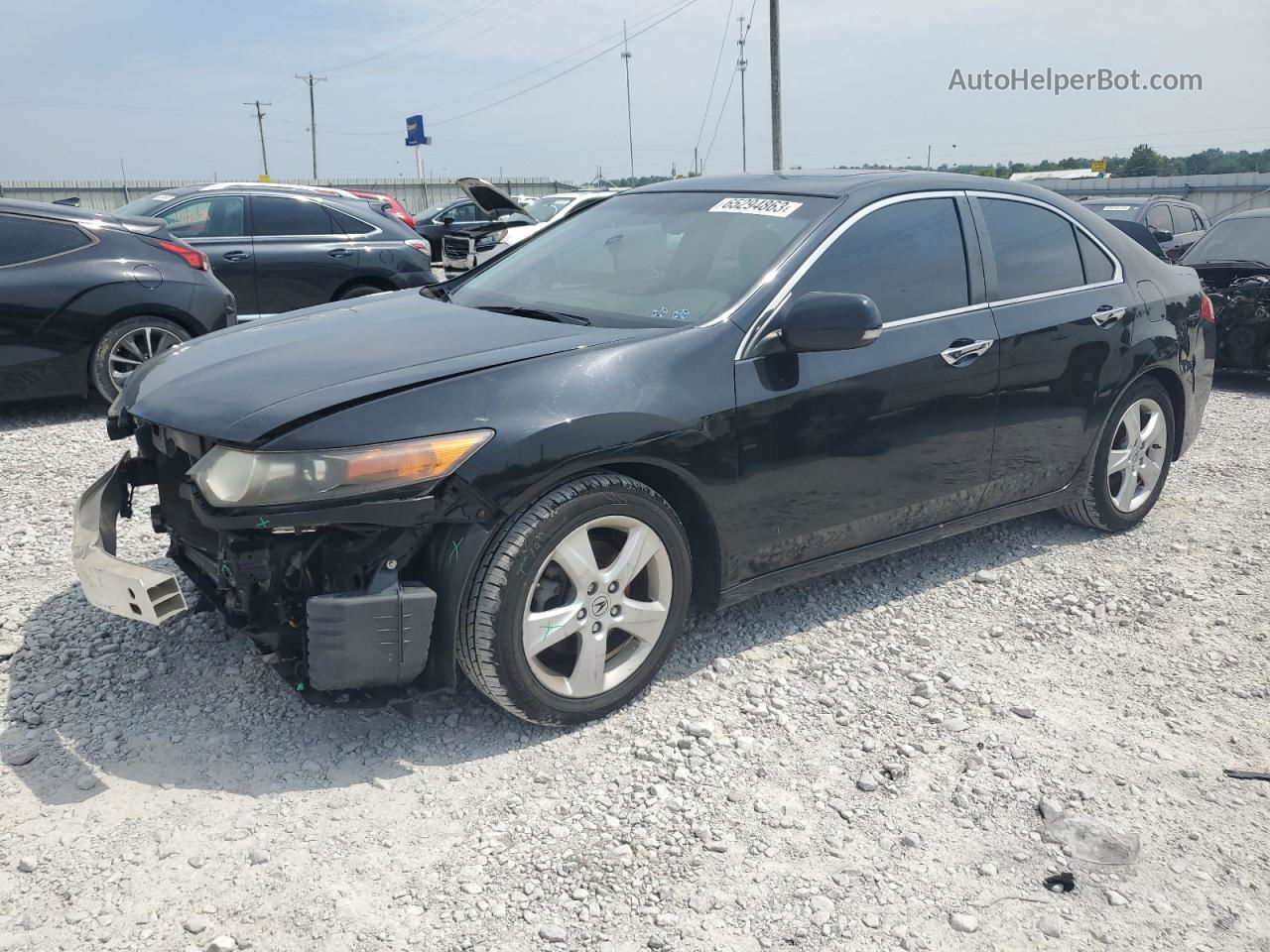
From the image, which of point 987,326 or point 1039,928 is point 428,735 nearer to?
point 1039,928

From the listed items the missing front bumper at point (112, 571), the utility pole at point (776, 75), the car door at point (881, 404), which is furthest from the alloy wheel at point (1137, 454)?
the utility pole at point (776, 75)

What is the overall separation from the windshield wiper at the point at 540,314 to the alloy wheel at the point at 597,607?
2.55ft

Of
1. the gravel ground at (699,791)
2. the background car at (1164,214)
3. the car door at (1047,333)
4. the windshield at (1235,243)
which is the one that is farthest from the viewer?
the background car at (1164,214)

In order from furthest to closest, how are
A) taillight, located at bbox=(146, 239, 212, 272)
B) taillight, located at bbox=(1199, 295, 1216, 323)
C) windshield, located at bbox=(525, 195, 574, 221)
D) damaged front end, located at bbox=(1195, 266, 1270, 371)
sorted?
windshield, located at bbox=(525, 195, 574, 221) < damaged front end, located at bbox=(1195, 266, 1270, 371) < taillight, located at bbox=(146, 239, 212, 272) < taillight, located at bbox=(1199, 295, 1216, 323)

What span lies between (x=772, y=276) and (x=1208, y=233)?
802cm

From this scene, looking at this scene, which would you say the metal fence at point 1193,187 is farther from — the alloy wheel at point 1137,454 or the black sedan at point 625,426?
the black sedan at point 625,426

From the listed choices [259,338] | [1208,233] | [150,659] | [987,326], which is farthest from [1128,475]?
[1208,233]

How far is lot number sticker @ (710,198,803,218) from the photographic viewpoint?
12.6 feet

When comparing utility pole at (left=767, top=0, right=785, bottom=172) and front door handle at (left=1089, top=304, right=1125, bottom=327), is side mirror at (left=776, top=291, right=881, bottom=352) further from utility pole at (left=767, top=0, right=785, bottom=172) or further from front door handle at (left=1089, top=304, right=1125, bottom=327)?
utility pole at (left=767, top=0, right=785, bottom=172)

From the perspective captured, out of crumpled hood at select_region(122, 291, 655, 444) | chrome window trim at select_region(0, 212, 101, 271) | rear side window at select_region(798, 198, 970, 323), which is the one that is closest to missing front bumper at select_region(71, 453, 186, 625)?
crumpled hood at select_region(122, 291, 655, 444)

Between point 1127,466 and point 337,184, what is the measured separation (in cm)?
3783

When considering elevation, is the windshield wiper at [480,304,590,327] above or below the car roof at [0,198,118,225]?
below

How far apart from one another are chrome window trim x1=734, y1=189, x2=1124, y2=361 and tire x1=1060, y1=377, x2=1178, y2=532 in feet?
1.94

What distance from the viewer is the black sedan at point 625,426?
2.78m
